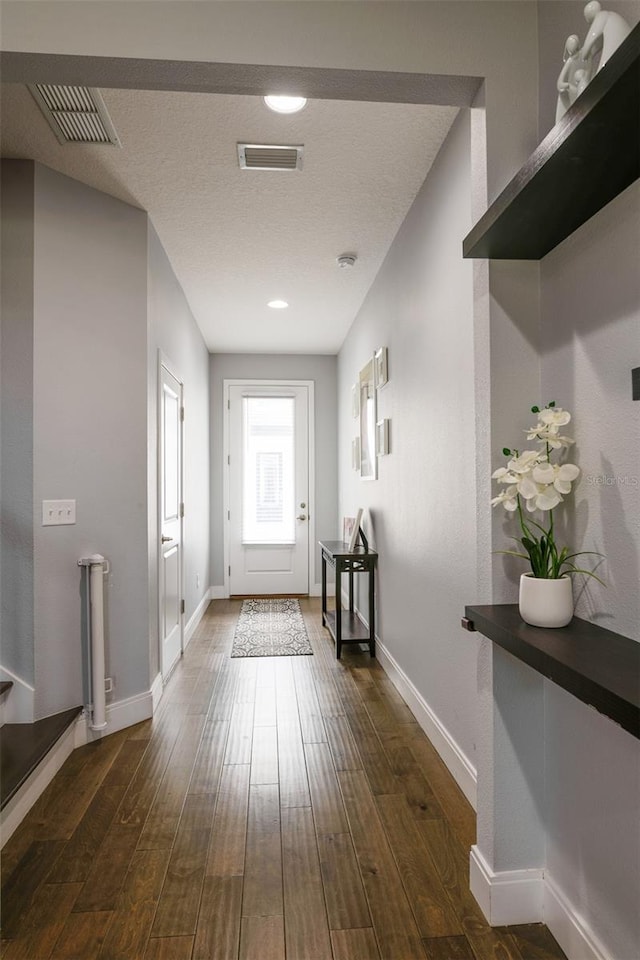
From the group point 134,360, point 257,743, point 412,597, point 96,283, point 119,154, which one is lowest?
point 257,743

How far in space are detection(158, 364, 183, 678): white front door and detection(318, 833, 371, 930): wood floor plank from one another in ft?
5.51

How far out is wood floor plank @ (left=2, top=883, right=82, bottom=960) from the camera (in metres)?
1.47

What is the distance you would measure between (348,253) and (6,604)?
8.98 feet

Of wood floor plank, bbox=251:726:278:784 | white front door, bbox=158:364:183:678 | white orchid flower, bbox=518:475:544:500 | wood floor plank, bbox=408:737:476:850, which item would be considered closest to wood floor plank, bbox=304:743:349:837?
wood floor plank, bbox=251:726:278:784

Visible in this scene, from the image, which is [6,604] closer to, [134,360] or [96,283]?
[134,360]

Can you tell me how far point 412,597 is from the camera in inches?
117

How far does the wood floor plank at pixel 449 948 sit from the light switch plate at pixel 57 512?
2.11 m

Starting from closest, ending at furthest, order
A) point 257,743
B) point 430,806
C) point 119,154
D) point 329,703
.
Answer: point 430,806, point 119,154, point 257,743, point 329,703

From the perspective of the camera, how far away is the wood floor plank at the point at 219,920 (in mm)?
1458

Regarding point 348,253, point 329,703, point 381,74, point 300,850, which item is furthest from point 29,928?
point 348,253

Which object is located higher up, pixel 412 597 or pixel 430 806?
pixel 412 597

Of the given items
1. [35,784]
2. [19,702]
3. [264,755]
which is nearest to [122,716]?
[19,702]

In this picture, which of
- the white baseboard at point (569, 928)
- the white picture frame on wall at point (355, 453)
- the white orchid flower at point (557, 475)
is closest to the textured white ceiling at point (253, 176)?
the white picture frame on wall at point (355, 453)

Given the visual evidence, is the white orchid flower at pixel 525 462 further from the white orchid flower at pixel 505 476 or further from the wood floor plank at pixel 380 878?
the wood floor plank at pixel 380 878
